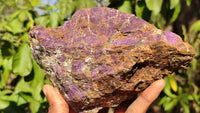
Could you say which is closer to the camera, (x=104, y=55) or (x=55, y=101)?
(x=104, y=55)

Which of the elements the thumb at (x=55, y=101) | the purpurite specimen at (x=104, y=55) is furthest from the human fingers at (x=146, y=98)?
the thumb at (x=55, y=101)

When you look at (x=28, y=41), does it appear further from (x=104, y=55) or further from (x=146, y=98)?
(x=146, y=98)

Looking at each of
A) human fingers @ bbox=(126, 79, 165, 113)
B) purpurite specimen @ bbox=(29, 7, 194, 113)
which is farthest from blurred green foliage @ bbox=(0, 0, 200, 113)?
human fingers @ bbox=(126, 79, 165, 113)

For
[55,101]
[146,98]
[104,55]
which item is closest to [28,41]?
[55,101]

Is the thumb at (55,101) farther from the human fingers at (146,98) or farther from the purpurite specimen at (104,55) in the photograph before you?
the human fingers at (146,98)

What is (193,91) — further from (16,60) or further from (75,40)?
(16,60)

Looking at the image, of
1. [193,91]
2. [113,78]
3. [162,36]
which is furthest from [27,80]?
[193,91]

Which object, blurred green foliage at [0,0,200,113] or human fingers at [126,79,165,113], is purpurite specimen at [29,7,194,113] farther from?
blurred green foliage at [0,0,200,113]
